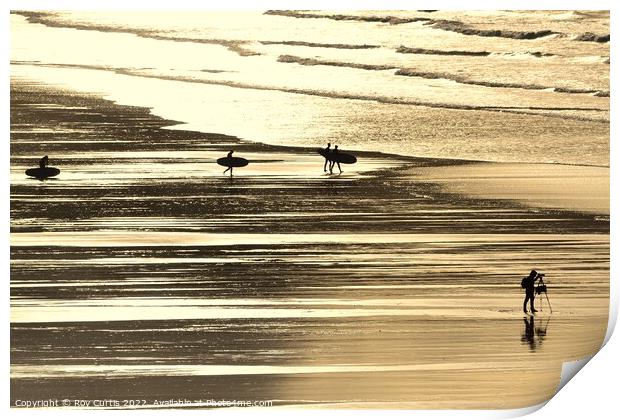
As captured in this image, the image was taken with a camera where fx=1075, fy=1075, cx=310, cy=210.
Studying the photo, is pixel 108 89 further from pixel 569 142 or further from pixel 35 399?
pixel 569 142

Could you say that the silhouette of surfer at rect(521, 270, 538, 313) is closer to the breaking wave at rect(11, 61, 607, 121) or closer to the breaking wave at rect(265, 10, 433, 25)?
the breaking wave at rect(11, 61, 607, 121)

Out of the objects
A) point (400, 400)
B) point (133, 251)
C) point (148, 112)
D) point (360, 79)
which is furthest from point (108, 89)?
point (400, 400)

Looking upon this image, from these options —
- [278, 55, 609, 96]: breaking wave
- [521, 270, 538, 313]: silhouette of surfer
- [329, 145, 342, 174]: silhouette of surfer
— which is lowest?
[521, 270, 538, 313]: silhouette of surfer

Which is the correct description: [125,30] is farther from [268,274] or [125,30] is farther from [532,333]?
[532,333]

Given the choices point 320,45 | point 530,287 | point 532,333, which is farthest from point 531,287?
point 320,45

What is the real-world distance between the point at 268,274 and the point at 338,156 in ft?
1.03

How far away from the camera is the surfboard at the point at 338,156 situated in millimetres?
2477

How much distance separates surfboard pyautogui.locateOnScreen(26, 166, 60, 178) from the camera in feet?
8.05

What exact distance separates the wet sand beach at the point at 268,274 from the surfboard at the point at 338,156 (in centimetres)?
2

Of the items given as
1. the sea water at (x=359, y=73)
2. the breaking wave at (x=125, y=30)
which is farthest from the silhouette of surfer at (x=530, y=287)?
the breaking wave at (x=125, y=30)

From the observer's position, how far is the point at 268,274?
246 cm

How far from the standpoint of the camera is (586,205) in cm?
251

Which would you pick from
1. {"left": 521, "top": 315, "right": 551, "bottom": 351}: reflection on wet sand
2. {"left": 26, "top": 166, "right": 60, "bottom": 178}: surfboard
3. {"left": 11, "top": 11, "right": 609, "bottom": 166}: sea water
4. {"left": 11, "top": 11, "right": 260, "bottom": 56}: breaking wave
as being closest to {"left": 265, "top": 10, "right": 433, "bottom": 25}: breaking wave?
{"left": 11, "top": 11, "right": 609, "bottom": 166}: sea water

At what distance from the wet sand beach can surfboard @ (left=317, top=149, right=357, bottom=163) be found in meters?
0.02
